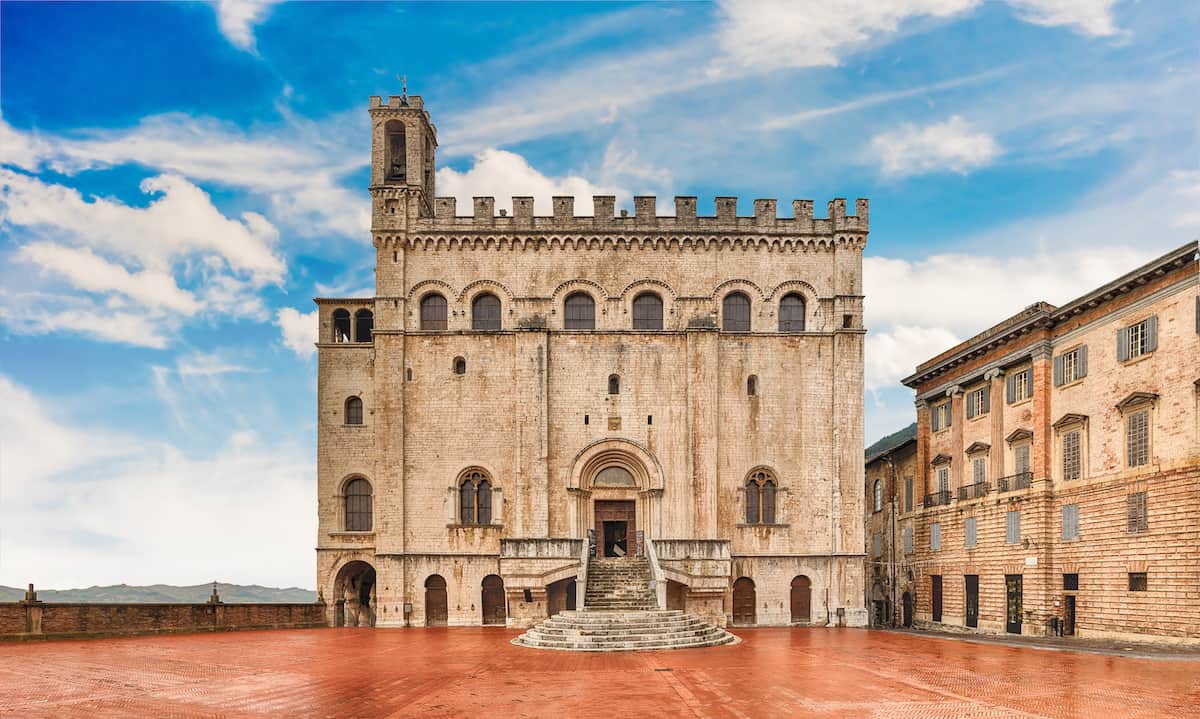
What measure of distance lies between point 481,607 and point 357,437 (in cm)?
871

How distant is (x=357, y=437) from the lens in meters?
40.7

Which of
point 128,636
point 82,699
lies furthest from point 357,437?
point 82,699

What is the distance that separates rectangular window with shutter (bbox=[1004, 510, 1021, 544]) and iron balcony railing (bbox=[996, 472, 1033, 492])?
33.8 inches

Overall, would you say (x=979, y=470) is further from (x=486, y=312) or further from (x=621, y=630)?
(x=486, y=312)

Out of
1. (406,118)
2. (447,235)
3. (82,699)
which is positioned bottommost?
(82,699)

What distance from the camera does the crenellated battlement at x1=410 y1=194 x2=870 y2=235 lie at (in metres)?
40.8

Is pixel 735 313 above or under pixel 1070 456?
above

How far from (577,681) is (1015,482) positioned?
2063cm

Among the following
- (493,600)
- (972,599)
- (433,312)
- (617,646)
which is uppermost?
(433,312)

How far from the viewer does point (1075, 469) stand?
104 feet

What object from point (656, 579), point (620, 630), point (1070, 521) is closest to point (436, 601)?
point (656, 579)

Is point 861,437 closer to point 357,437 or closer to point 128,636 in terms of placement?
point 357,437

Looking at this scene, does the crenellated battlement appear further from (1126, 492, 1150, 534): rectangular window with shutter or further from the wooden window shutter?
(1126, 492, 1150, 534): rectangular window with shutter

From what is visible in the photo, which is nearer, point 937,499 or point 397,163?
point 937,499
